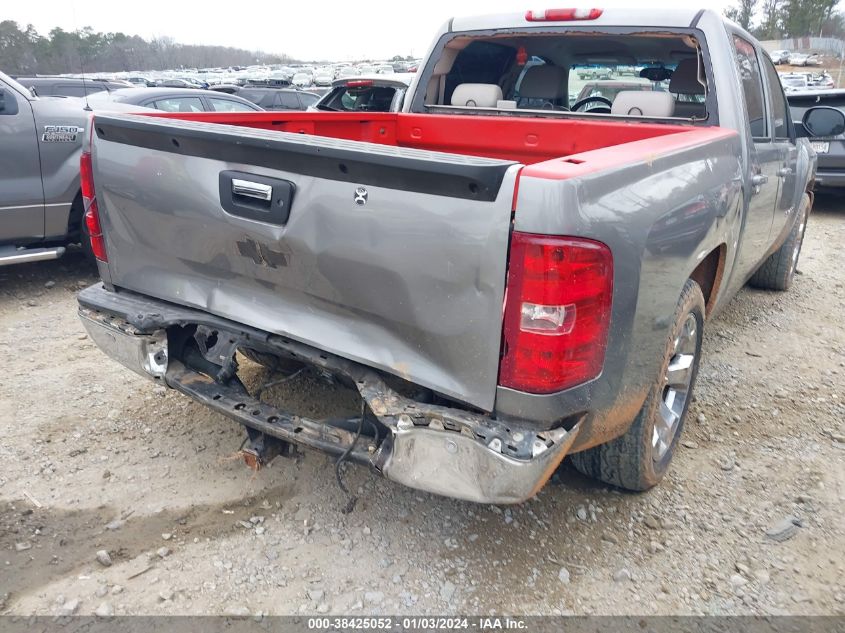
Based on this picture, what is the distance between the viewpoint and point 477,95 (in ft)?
14.1

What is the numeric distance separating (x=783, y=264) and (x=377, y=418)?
4551 mm

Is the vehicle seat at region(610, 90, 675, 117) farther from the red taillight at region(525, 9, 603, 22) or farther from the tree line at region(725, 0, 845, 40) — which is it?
the tree line at region(725, 0, 845, 40)

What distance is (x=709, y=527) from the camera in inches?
108

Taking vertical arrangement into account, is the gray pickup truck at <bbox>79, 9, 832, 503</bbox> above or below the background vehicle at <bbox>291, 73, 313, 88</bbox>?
above

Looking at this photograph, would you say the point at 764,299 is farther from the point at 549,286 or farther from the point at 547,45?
the point at 549,286

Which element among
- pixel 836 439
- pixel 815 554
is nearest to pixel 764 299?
pixel 836 439

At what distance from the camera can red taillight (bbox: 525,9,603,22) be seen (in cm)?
376

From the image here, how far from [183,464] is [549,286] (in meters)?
2.01

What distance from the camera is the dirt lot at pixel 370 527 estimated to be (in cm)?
237

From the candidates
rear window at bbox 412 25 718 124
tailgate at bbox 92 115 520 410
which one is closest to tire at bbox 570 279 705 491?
tailgate at bbox 92 115 520 410

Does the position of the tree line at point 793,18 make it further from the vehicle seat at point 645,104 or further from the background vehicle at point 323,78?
the vehicle seat at point 645,104

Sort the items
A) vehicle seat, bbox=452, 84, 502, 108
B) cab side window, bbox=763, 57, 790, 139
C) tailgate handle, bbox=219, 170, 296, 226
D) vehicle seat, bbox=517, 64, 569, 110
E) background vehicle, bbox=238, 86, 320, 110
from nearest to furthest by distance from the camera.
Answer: tailgate handle, bbox=219, 170, 296, 226 < cab side window, bbox=763, 57, 790, 139 < vehicle seat, bbox=452, 84, 502, 108 < vehicle seat, bbox=517, 64, 569, 110 < background vehicle, bbox=238, 86, 320, 110

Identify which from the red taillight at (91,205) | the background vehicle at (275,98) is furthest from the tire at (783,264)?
the background vehicle at (275,98)

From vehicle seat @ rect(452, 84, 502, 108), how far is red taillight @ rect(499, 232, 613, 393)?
2570mm
